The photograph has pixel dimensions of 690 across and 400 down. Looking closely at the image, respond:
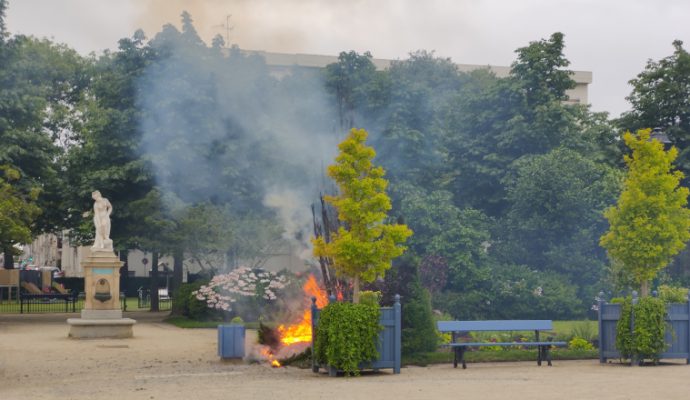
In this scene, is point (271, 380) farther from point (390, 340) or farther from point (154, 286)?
point (154, 286)

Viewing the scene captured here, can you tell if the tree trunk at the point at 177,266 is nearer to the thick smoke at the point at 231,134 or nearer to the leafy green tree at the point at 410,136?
the thick smoke at the point at 231,134

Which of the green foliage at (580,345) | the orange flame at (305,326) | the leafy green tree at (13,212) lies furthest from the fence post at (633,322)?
the leafy green tree at (13,212)

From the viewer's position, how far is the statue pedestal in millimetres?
31484

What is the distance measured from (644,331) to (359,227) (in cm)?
607

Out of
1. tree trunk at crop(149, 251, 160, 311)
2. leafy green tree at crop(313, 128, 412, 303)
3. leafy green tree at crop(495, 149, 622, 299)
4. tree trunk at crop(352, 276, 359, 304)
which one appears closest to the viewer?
leafy green tree at crop(313, 128, 412, 303)

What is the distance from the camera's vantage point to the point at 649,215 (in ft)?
71.2

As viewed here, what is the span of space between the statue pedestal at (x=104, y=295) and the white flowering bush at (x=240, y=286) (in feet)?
8.34

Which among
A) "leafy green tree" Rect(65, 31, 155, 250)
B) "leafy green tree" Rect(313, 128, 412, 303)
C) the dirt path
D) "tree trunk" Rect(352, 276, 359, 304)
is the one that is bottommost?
the dirt path

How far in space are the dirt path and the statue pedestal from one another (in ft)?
17.9

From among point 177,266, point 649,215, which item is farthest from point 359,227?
point 177,266

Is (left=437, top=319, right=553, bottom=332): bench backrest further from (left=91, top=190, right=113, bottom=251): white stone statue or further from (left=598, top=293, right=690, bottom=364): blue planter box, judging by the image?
(left=91, top=190, right=113, bottom=251): white stone statue

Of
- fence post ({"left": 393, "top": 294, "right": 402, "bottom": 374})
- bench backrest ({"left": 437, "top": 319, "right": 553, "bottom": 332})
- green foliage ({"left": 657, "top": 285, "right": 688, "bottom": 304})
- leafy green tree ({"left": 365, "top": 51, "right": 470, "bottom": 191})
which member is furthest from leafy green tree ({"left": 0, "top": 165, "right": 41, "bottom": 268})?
green foliage ({"left": 657, "top": 285, "right": 688, "bottom": 304})

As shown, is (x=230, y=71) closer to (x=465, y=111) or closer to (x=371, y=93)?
(x=371, y=93)

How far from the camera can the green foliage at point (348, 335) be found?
18.6m
